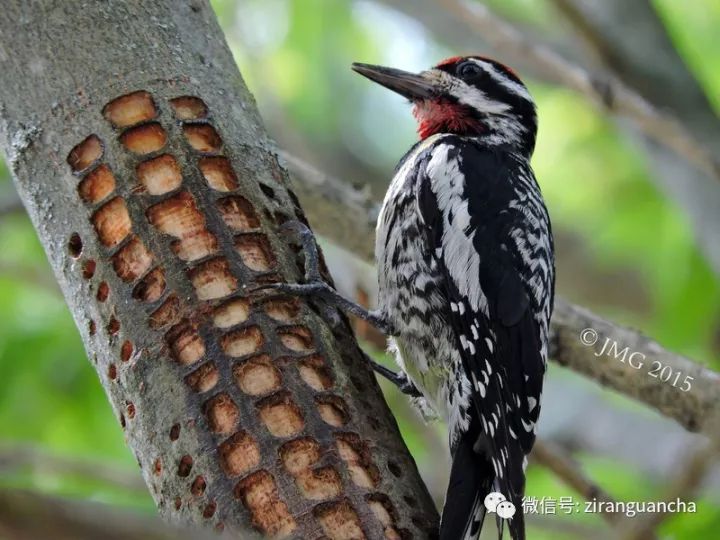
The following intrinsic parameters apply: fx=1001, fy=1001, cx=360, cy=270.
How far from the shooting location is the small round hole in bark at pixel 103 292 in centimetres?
178

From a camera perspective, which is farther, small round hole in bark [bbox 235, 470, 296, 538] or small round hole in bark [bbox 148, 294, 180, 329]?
small round hole in bark [bbox 148, 294, 180, 329]

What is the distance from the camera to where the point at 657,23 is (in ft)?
11.9

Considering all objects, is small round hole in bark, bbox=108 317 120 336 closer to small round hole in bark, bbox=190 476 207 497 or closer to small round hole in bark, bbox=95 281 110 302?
small round hole in bark, bbox=95 281 110 302

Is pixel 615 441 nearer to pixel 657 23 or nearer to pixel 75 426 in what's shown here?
pixel 657 23

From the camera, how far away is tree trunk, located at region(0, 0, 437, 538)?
5.41ft

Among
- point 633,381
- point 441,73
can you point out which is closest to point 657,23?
point 441,73

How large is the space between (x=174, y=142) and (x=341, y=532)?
785 mm

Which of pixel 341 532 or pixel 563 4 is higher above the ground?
pixel 563 4

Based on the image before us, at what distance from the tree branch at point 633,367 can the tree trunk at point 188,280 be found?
30.2 inches

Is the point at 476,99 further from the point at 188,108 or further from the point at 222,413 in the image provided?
the point at 222,413

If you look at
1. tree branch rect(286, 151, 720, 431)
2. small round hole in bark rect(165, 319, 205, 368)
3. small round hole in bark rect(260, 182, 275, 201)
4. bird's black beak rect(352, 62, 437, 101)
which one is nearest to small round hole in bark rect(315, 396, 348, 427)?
small round hole in bark rect(165, 319, 205, 368)

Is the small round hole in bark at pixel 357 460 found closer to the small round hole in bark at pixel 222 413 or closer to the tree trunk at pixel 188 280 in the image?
the tree trunk at pixel 188 280

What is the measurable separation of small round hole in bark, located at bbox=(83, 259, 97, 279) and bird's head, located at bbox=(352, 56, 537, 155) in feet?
5.31

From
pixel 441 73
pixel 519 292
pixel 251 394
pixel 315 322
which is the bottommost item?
pixel 251 394
